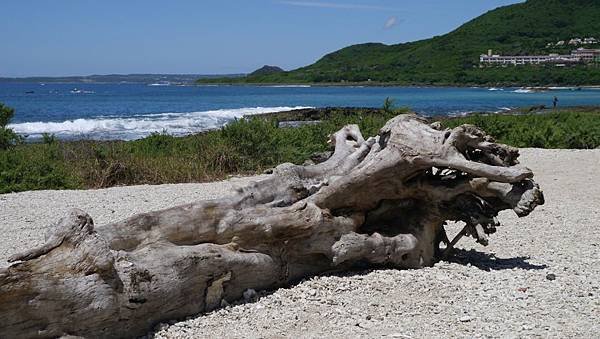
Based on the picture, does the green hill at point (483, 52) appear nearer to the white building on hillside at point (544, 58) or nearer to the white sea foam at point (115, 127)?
the white building on hillside at point (544, 58)

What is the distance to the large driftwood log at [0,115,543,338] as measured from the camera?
4.47 metres

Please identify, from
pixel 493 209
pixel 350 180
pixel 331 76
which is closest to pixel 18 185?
pixel 350 180

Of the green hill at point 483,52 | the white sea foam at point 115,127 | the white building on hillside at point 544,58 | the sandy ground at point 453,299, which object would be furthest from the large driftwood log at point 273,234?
the white building on hillside at point 544,58

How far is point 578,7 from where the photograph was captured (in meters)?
163

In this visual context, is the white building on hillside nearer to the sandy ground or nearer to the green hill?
the green hill

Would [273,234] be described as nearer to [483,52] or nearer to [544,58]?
[544,58]

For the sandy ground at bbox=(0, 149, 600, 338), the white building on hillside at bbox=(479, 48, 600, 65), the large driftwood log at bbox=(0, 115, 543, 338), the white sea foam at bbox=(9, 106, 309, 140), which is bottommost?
the white building on hillside at bbox=(479, 48, 600, 65)

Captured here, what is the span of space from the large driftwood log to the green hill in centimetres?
11250

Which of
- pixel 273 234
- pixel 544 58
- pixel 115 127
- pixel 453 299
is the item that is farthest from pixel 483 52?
pixel 273 234

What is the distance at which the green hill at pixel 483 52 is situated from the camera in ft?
394

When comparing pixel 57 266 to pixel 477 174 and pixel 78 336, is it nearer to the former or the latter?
pixel 78 336

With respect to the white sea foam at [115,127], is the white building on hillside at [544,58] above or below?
below

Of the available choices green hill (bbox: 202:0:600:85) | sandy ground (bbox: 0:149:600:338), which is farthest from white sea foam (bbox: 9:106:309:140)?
green hill (bbox: 202:0:600:85)

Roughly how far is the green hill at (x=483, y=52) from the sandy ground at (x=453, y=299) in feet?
366
